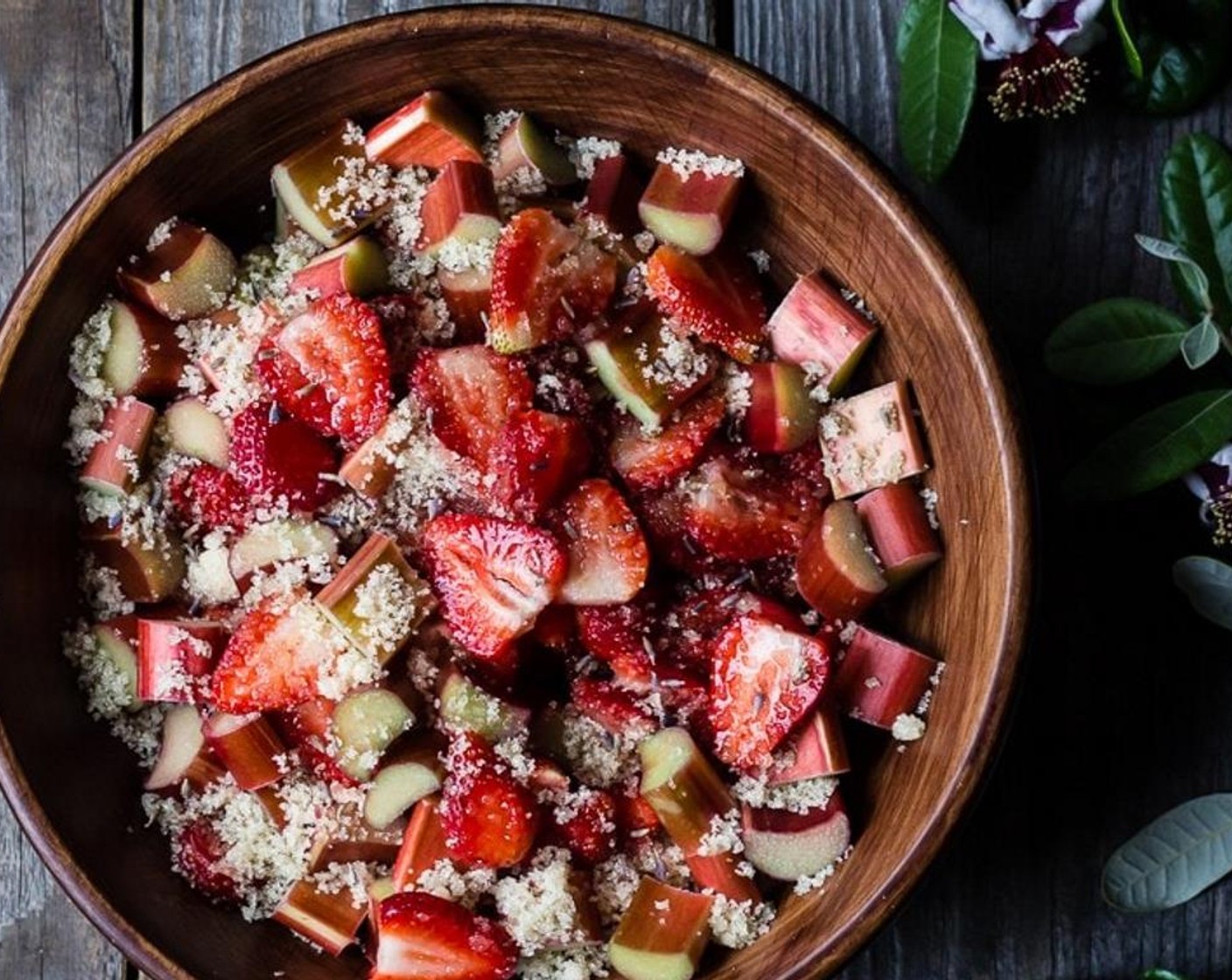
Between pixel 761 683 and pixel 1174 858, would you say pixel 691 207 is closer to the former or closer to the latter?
pixel 761 683

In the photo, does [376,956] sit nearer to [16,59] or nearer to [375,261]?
[375,261]

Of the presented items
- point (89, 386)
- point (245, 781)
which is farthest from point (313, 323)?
point (245, 781)

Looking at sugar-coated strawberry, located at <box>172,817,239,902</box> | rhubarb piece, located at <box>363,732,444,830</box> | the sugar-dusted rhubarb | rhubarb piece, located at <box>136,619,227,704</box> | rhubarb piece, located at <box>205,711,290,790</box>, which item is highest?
the sugar-dusted rhubarb

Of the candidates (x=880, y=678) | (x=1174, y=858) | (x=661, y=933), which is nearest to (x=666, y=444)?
(x=880, y=678)

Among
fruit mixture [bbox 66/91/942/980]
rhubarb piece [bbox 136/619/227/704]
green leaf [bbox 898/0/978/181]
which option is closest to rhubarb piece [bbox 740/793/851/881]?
fruit mixture [bbox 66/91/942/980]

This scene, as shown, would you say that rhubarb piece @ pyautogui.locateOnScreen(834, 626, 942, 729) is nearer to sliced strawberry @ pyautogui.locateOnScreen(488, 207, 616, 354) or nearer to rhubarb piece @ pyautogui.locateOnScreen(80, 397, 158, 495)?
sliced strawberry @ pyautogui.locateOnScreen(488, 207, 616, 354)

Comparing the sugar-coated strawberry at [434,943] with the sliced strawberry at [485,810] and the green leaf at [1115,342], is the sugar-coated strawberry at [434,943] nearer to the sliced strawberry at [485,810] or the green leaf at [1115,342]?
the sliced strawberry at [485,810]
